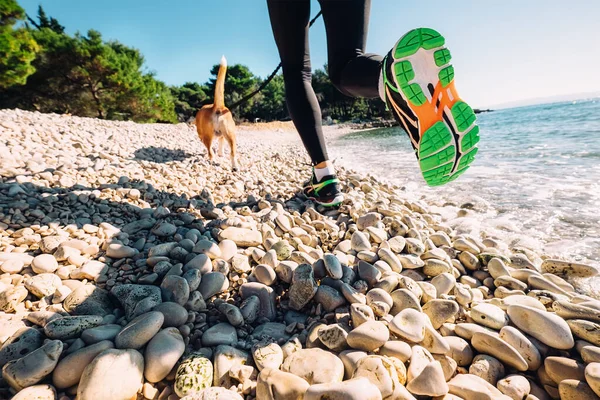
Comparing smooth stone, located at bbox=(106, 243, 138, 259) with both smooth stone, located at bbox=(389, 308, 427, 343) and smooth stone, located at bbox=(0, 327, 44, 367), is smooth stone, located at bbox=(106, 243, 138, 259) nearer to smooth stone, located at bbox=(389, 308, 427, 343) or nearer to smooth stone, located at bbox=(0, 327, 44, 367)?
smooth stone, located at bbox=(0, 327, 44, 367)

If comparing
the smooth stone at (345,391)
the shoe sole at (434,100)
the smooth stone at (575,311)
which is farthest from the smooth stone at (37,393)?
the smooth stone at (575,311)

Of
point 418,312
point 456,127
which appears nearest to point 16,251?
point 418,312

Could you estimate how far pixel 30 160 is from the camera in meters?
2.26

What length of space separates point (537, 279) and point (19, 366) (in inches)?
68.0

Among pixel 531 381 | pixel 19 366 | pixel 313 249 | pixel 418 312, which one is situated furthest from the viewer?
pixel 313 249

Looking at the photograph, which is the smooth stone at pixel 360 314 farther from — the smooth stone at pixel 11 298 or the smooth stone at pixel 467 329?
the smooth stone at pixel 11 298

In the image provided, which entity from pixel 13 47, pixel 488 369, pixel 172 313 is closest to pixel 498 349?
pixel 488 369

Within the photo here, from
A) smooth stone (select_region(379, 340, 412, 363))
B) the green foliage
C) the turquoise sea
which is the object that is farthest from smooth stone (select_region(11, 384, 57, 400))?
the green foliage

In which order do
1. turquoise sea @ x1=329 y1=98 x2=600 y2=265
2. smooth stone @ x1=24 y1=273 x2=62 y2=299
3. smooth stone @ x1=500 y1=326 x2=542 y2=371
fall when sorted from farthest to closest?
turquoise sea @ x1=329 y1=98 x2=600 y2=265
smooth stone @ x1=24 y1=273 x2=62 y2=299
smooth stone @ x1=500 y1=326 x2=542 y2=371

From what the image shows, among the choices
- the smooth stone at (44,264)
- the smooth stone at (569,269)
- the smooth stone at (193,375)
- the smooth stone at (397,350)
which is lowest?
the smooth stone at (569,269)

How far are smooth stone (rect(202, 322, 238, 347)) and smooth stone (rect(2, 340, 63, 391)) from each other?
0.35m

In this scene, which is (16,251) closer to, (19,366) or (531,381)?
(19,366)

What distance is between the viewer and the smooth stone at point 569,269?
50.9 inches

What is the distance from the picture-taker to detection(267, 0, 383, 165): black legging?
1314 mm
